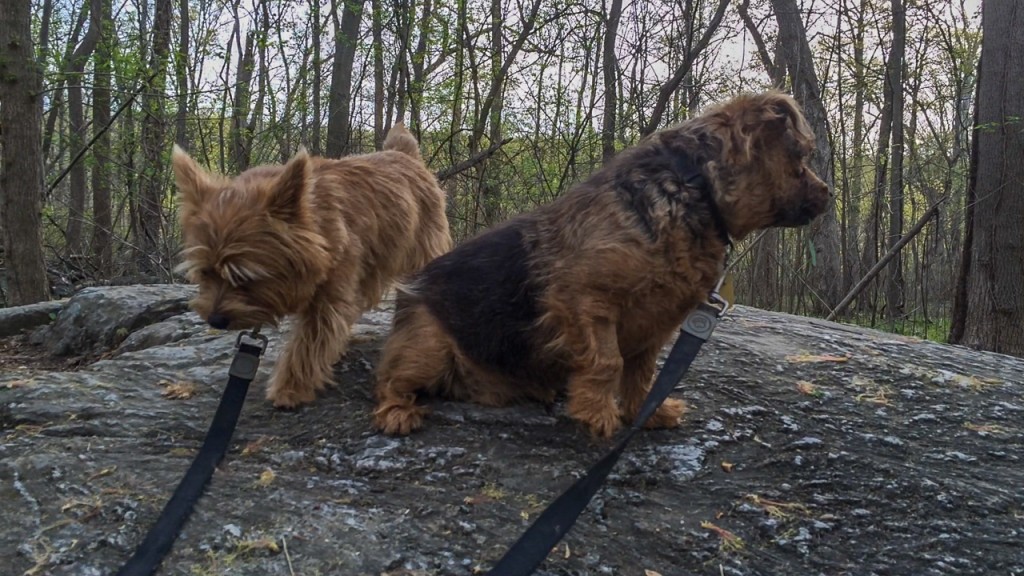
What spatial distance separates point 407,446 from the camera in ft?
11.5

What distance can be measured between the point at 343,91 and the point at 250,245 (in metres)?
11.2

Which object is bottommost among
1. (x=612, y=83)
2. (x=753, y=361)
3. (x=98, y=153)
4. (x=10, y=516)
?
(x=10, y=516)

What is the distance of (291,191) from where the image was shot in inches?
144

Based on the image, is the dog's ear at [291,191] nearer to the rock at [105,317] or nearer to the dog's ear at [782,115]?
the dog's ear at [782,115]

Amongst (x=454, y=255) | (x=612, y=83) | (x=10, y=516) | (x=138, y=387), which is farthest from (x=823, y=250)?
(x=10, y=516)

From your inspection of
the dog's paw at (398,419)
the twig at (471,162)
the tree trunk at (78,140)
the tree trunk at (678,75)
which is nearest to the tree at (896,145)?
the tree trunk at (678,75)

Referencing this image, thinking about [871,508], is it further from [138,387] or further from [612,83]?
[612,83]

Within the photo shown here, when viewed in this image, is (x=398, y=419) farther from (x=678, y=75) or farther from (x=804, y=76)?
(x=804, y=76)

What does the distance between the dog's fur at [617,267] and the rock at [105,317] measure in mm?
3276

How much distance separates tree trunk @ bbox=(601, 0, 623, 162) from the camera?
39.0 feet

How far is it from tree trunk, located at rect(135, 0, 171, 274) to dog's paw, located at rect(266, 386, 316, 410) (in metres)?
8.03

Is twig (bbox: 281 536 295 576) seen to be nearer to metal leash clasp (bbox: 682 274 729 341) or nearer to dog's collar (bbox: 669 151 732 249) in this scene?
metal leash clasp (bbox: 682 274 729 341)

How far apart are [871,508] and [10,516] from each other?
355 cm

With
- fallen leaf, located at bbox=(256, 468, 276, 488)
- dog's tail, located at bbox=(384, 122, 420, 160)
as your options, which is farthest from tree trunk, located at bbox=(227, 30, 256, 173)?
fallen leaf, located at bbox=(256, 468, 276, 488)
